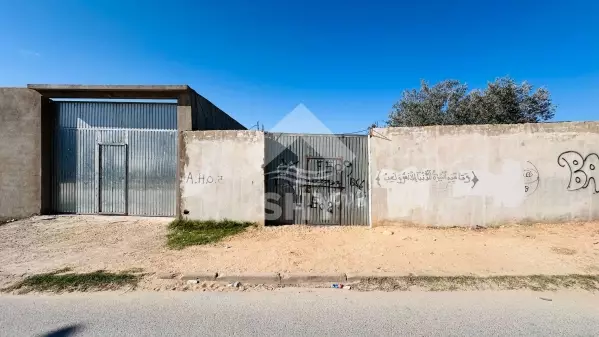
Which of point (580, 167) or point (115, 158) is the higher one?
point (115, 158)

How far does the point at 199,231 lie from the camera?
21.5ft

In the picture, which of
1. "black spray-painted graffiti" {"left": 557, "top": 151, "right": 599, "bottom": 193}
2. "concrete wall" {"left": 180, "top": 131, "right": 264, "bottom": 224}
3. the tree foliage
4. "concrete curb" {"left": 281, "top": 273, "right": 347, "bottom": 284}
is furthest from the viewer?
the tree foliage

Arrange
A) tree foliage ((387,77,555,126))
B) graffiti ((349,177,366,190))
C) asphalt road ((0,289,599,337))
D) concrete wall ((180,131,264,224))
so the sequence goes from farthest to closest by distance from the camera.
Answer: tree foliage ((387,77,555,126)), graffiti ((349,177,366,190)), concrete wall ((180,131,264,224)), asphalt road ((0,289,599,337))

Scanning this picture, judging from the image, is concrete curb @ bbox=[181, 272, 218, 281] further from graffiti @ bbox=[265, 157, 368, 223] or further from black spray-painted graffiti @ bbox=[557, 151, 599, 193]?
black spray-painted graffiti @ bbox=[557, 151, 599, 193]

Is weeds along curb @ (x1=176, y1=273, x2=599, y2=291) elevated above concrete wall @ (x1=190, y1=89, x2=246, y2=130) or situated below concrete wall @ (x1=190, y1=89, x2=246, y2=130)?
below

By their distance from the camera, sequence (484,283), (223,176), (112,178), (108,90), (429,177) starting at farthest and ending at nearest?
1. (112,178)
2. (108,90)
3. (223,176)
4. (429,177)
5. (484,283)

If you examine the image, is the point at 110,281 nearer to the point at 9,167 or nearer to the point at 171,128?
the point at 171,128

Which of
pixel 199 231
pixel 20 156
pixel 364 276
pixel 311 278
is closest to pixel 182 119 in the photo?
pixel 199 231

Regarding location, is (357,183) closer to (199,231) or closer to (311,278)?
(311,278)

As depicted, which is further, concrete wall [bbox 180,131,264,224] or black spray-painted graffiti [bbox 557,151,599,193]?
concrete wall [bbox 180,131,264,224]

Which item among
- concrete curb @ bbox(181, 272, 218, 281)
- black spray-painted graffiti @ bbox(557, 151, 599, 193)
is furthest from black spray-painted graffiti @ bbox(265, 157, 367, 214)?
black spray-painted graffiti @ bbox(557, 151, 599, 193)

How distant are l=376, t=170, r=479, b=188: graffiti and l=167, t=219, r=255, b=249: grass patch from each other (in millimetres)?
3764

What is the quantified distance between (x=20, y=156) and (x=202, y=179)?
515 cm

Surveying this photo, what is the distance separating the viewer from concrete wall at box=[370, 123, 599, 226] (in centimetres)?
667
